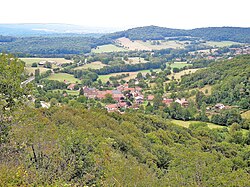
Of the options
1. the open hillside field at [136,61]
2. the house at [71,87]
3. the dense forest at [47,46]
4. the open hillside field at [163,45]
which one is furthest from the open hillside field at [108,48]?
the house at [71,87]

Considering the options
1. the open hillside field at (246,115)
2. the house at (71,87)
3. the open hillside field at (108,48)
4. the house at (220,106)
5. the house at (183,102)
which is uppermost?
the open hillside field at (246,115)

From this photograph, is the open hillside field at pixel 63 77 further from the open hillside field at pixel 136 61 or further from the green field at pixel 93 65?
the open hillside field at pixel 136 61

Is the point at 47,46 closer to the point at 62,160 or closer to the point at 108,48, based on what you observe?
the point at 108,48

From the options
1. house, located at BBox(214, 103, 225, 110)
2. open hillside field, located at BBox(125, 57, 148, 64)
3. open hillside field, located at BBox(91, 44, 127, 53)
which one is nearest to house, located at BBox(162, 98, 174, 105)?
house, located at BBox(214, 103, 225, 110)

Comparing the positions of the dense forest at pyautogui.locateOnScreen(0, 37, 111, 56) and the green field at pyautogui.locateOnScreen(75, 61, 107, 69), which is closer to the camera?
the green field at pyautogui.locateOnScreen(75, 61, 107, 69)

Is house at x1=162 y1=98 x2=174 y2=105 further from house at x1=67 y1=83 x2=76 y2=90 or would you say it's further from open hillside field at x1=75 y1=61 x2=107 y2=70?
open hillside field at x1=75 y1=61 x2=107 y2=70

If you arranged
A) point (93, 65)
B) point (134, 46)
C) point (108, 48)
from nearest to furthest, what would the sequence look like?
point (93, 65), point (108, 48), point (134, 46)

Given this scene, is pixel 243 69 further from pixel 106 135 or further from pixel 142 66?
pixel 106 135

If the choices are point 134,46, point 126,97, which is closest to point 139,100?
point 126,97

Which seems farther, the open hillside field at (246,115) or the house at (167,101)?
the house at (167,101)

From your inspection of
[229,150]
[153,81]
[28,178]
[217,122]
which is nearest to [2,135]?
[28,178]

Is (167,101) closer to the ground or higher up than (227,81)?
closer to the ground

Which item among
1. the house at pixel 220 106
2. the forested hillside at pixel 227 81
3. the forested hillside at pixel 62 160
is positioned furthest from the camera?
the forested hillside at pixel 227 81

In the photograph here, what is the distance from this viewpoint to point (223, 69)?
88188mm
